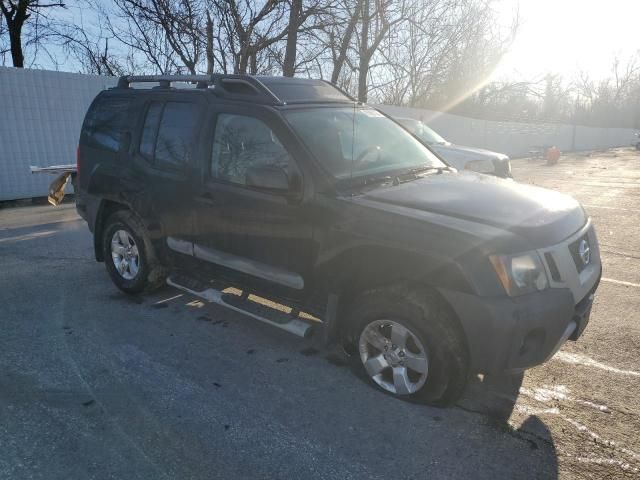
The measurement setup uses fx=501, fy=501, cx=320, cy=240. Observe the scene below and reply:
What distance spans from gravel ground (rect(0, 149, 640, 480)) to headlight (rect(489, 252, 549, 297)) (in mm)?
863

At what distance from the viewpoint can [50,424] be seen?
2.96 meters

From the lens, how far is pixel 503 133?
1103 inches

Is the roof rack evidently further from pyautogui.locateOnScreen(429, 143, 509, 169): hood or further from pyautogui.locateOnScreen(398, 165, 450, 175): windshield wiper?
pyautogui.locateOnScreen(429, 143, 509, 169): hood

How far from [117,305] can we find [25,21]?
1704 cm

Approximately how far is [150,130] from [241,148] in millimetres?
1208

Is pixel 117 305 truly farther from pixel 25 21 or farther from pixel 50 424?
pixel 25 21

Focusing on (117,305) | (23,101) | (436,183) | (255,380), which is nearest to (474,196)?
(436,183)

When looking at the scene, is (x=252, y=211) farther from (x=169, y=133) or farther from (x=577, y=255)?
(x=577, y=255)

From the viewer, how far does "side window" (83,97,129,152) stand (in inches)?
193

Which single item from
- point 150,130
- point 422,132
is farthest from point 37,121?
point 422,132

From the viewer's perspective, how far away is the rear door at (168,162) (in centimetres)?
420

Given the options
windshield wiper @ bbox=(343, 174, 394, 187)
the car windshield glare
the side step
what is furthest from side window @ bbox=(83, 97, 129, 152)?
the car windshield glare

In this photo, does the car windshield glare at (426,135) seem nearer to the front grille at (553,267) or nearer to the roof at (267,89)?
the roof at (267,89)

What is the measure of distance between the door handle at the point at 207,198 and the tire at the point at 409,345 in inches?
56.3
